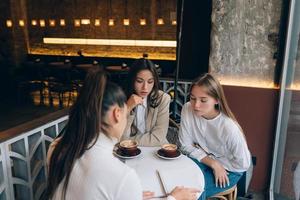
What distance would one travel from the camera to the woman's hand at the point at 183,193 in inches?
55.2

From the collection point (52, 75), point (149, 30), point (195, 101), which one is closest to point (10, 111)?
point (52, 75)

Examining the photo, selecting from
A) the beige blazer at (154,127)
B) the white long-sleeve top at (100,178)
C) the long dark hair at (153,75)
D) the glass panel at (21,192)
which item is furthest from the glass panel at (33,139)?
the white long-sleeve top at (100,178)

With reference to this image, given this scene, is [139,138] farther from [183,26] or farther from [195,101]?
[183,26]

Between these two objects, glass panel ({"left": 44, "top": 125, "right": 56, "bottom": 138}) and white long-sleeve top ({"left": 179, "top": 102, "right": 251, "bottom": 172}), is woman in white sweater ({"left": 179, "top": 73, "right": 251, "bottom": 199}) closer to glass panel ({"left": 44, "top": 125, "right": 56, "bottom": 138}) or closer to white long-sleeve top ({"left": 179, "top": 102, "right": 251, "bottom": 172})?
white long-sleeve top ({"left": 179, "top": 102, "right": 251, "bottom": 172})

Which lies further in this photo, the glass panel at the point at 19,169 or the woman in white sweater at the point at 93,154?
the glass panel at the point at 19,169

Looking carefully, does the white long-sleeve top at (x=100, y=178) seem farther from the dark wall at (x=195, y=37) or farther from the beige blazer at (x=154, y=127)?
the dark wall at (x=195, y=37)

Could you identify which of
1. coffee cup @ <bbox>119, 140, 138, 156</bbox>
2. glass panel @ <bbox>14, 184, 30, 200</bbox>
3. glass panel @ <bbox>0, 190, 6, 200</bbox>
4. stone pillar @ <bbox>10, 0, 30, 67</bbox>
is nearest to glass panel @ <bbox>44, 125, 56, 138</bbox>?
glass panel @ <bbox>14, 184, 30, 200</bbox>

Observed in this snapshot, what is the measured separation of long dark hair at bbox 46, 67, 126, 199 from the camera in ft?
3.63

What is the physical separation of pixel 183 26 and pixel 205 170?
2.40 metres

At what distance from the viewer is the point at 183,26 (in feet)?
12.9

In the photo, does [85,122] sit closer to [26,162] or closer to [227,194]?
[26,162]

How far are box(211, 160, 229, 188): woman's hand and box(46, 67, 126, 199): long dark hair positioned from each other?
3.69ft

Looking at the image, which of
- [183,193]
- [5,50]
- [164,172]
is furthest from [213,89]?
[5,50]

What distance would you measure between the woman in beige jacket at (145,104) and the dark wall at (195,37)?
1.45 meters
